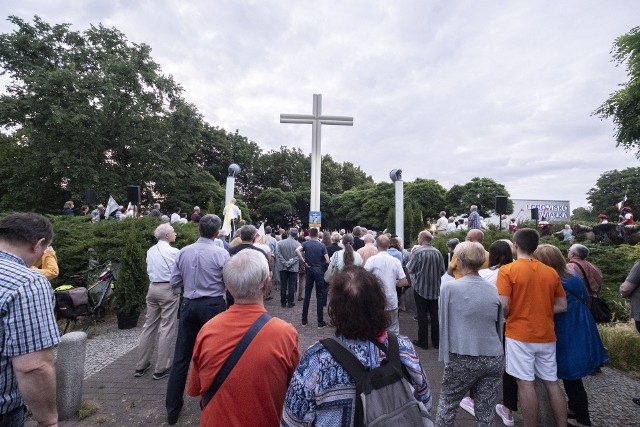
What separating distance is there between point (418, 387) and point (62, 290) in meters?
6.50

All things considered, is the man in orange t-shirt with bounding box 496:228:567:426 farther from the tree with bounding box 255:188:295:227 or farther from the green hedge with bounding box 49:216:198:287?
the tree with bounding box 255:188:295:227

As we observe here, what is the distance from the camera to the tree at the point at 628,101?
1994 cm

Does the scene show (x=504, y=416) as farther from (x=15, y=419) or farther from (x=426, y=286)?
(x=15, y=419)

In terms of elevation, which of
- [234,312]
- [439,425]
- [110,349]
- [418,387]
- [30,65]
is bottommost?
[110,349]

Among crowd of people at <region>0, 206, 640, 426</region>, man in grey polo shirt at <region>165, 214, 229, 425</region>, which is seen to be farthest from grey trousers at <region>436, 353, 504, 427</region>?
→ man in grey polo shirt at <region>165, 214, 229, 425</region>

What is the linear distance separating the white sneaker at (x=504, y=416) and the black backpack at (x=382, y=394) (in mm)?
2703

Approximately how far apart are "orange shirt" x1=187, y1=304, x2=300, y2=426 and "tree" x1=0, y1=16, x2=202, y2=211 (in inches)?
843

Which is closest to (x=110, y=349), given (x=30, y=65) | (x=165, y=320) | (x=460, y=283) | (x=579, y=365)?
(x=165, y=320)

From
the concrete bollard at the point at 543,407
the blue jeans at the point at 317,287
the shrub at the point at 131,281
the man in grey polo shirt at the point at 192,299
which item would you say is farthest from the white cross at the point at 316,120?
the concrete bollard at the point at 543,407

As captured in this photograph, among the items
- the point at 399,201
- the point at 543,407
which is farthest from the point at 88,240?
the point at 399,201

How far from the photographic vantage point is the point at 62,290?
228 inches

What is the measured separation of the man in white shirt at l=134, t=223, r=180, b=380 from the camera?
436cm

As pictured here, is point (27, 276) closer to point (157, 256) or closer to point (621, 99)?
point (157, 256)

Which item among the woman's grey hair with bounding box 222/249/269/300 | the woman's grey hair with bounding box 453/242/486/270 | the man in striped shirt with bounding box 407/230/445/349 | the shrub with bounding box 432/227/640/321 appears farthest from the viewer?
the shrub with bounding box 432/227/640/321
